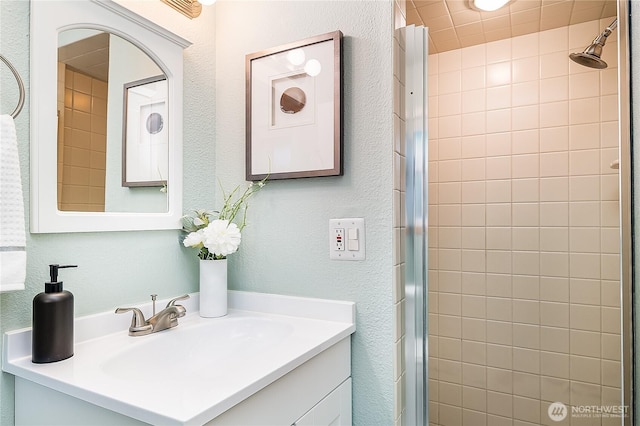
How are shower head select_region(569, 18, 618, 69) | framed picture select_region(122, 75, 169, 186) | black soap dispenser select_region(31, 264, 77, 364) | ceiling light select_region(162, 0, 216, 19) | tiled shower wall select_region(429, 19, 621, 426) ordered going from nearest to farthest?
black soap dispenser select_region(31, 264, 77, 364)
framed picture select_region(122, 75, 169, 186)
ceiling light select_region(162, 0, 216, 19)
shower head select_region(569, 18, 618, 69)
tiled shower wall select_region(429, 19, 621, 426)

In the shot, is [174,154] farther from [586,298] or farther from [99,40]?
[586,298]

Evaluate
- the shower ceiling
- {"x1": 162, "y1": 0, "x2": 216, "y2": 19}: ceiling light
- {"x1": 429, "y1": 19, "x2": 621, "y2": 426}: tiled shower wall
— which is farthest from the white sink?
the shower ceiling

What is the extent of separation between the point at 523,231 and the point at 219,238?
1.55m

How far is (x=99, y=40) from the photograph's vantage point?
1.06 m

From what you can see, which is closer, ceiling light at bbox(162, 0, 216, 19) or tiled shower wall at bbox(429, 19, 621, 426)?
ceiling light at bbox(162, 0, 216, 19)

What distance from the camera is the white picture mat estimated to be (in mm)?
1214

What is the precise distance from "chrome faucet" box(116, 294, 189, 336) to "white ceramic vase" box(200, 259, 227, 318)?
0.11m

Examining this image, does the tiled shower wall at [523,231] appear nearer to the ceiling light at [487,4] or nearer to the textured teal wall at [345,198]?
the ceiling light at [487,4]

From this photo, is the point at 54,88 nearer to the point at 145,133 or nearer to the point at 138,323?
the point at 145,133

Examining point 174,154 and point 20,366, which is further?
point 174,154

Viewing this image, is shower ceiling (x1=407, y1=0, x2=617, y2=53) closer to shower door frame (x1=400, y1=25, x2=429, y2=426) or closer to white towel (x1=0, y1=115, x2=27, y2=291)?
shower door frame (x1=400, y1=25, x2=429, y2=426)

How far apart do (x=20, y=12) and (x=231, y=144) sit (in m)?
0.67

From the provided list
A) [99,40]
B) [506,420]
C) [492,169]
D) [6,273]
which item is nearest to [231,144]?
[99,40]

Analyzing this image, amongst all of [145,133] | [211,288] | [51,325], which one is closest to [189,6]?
[145,133]
